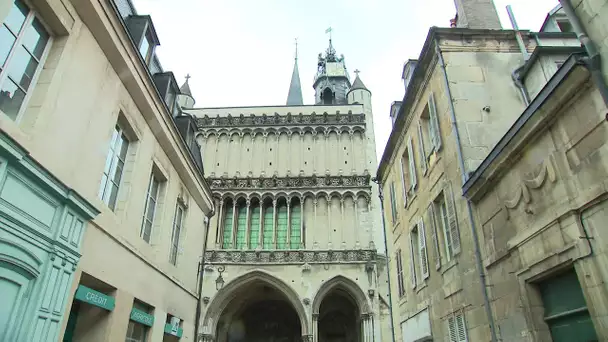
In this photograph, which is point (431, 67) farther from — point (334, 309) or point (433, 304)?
point (334, 309)

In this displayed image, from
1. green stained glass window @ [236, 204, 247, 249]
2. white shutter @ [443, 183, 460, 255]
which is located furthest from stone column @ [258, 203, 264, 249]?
white shutter @ [443, 183, 460, 255]

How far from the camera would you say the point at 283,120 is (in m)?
25.5

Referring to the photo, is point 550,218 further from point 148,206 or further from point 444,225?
point 148,206

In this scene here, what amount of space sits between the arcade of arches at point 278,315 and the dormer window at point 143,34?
47.2 ft

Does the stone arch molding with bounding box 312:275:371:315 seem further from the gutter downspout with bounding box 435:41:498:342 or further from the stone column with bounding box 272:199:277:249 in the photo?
the gutter downspout with bounding box 435:41:498:342

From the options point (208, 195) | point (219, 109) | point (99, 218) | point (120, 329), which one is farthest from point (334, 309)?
point (99, 218)

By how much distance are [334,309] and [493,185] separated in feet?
62.3

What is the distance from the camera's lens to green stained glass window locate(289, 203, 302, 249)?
22111 mm

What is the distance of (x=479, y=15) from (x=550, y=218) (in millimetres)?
6594

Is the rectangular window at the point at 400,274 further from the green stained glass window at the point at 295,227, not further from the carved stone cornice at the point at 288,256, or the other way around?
the green stained glass window at the point at 295,227

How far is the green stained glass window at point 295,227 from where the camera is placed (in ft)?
72.5

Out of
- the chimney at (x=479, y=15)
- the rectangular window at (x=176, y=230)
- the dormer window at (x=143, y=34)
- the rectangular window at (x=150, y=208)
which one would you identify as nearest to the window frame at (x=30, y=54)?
the dormer window at (x=143, y=34)

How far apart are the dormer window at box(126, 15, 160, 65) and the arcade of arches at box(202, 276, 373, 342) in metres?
14.4

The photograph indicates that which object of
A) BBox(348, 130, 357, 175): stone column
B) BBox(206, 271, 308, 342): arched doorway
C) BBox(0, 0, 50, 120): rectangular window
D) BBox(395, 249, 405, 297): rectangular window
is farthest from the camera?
BBox(348, 130, 357, 175): stone column
